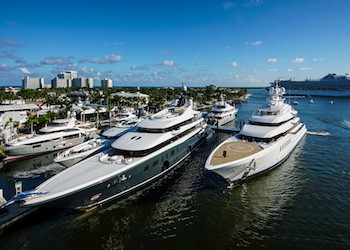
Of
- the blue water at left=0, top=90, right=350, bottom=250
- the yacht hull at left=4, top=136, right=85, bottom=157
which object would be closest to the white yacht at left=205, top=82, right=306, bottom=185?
the blue water at left=0, top=90, right=350, bottom=250

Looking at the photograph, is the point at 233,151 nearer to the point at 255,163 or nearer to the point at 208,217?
the point at 255,163

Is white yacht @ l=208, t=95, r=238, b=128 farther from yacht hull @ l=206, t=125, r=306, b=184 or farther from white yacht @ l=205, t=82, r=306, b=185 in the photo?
yacht hull @ l=206, t=125, r=306, b=184

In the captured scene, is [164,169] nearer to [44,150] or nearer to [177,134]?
[177,134]

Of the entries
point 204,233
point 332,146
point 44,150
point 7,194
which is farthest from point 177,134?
point 332,146

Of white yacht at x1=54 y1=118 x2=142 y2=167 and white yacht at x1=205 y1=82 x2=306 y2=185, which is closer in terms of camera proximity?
white yacht at x1=205 y1=82 x2=306 y2=185

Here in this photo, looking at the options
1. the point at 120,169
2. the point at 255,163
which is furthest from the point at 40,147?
the point at 255,163

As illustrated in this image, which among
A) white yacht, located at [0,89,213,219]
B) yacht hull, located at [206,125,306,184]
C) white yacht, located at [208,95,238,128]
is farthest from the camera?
white yacht, located at [208,95,238,128]
